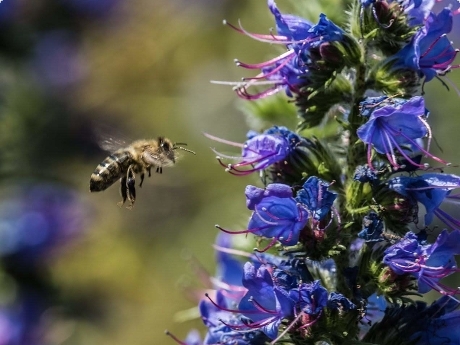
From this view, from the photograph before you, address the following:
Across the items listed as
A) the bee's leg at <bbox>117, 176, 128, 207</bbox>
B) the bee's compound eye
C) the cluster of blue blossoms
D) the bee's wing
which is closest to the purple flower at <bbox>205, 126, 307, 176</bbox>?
the cluster of blue blossoms

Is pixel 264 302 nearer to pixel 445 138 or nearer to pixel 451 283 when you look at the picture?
pixel 451 283

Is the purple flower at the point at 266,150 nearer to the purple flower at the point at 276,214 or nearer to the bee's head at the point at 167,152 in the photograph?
the purple flower at the point at 276,214

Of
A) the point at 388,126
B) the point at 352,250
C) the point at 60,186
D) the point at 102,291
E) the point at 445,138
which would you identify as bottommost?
the point at 102,291

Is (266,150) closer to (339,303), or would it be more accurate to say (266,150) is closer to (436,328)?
(339,303)

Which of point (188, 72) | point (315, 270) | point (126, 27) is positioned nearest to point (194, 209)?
point (188, 72)

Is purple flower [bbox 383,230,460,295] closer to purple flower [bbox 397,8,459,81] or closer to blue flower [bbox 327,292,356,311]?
blue flower [bbox 327,292,356,311]

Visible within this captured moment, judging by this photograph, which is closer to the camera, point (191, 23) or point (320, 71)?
point (320, 71)

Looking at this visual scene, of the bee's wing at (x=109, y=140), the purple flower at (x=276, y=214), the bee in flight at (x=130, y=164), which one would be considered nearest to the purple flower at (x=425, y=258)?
the purple flower at (x=276, y=214)
